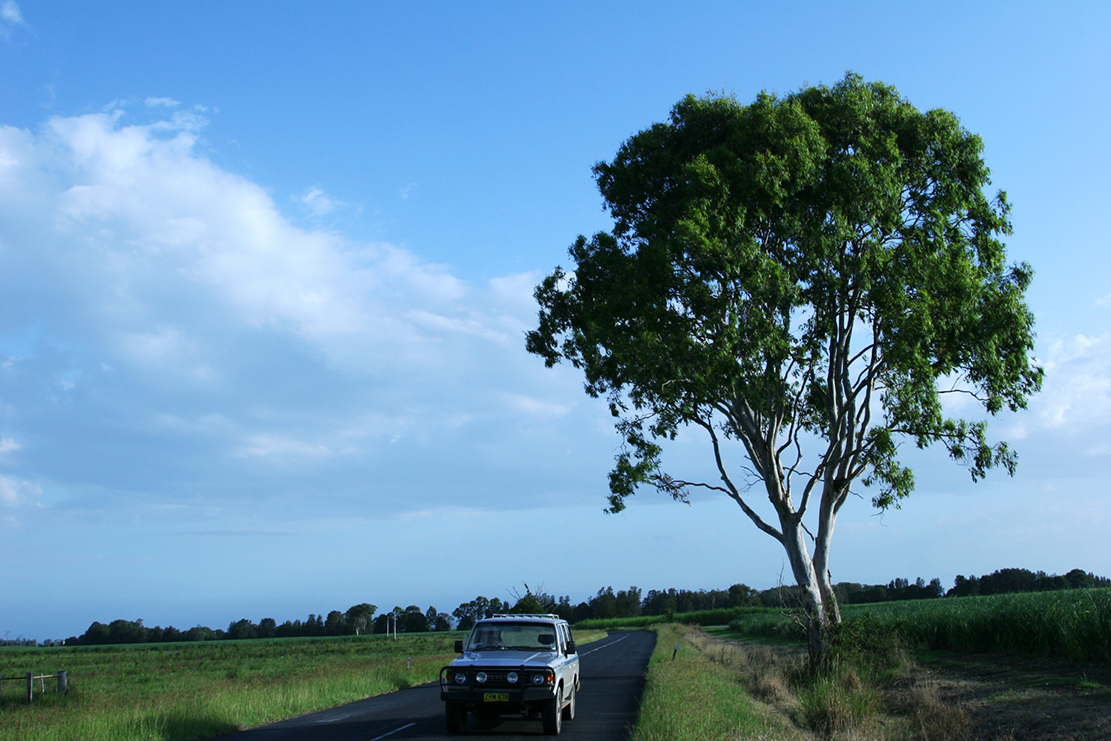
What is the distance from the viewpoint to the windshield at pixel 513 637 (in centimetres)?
1415

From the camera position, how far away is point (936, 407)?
18594 millimetres

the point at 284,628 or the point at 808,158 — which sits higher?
the point at 808,158

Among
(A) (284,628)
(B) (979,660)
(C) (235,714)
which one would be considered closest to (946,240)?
(B) (979,660)

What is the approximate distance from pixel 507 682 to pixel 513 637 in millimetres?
2024

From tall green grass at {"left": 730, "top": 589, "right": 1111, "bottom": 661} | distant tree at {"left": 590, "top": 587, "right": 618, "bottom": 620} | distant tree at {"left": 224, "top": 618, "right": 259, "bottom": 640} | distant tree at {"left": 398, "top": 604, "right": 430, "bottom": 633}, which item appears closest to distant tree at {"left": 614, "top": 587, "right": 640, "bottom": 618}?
distant tree at {"left": 590, "top": 587, "right": 618, "bottom": 620}

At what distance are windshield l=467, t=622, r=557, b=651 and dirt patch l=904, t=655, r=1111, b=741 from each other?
7182mm

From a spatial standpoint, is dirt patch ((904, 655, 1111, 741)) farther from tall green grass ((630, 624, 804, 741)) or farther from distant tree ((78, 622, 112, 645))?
distant tree ((78, 622, 112, 645))

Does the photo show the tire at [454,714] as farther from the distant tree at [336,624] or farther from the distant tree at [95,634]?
the distant tree at [95,634]

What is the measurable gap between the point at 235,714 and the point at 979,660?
2039 centimetres

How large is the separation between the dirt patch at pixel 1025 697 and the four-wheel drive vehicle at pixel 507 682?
6.88 meters

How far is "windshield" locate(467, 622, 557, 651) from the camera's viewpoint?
46.4ft

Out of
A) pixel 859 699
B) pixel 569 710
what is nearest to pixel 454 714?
pixel 569 710

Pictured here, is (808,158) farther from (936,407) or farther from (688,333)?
Answer: (936,407)

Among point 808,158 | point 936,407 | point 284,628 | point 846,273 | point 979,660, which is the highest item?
point 808,158
